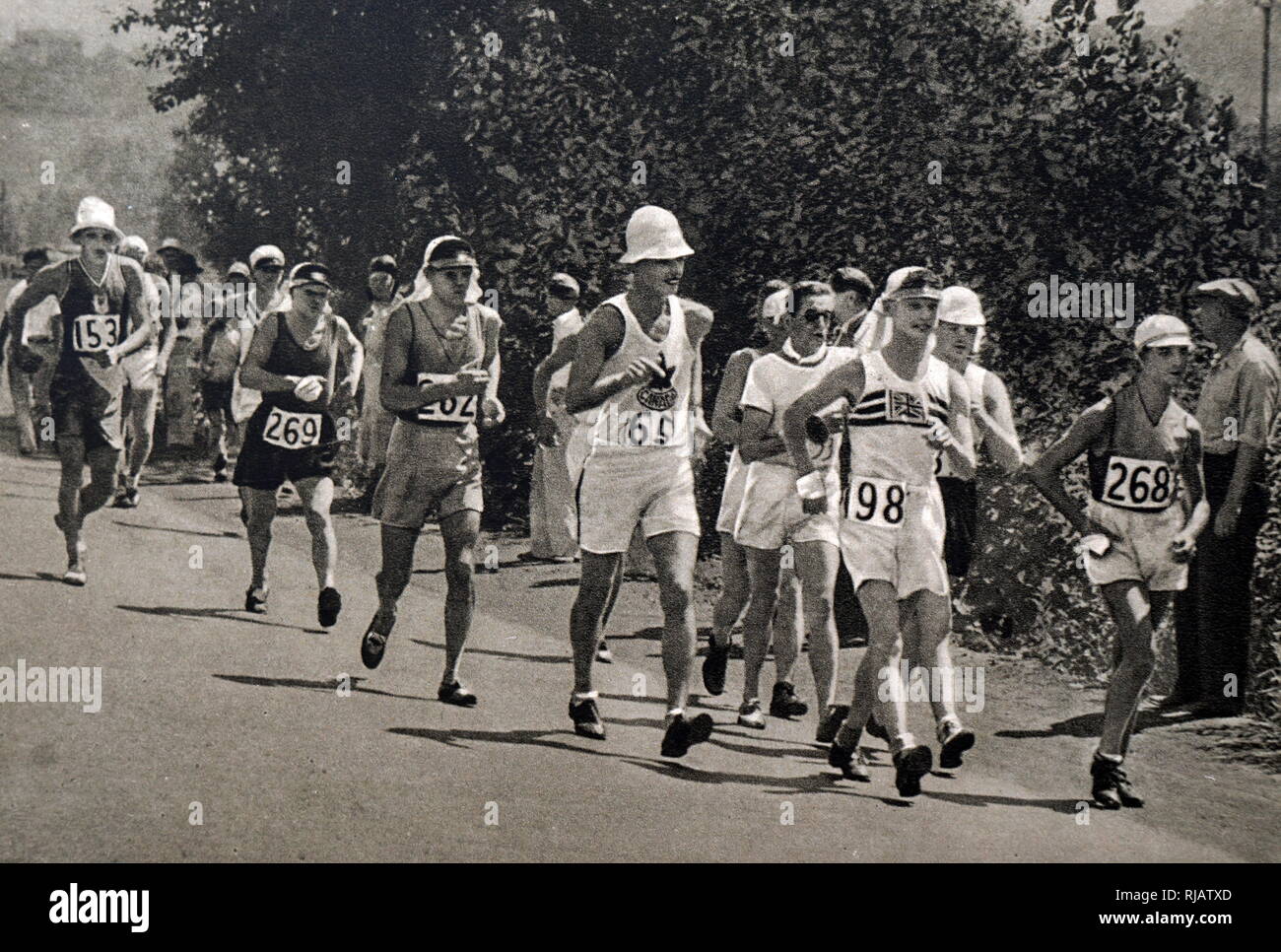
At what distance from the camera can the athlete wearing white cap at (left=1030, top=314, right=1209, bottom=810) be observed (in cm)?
714

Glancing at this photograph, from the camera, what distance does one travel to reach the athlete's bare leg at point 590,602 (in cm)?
752

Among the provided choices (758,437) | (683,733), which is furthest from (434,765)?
(758,437)

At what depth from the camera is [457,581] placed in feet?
27.0

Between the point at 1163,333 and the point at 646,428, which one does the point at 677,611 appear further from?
the point at 1163,333

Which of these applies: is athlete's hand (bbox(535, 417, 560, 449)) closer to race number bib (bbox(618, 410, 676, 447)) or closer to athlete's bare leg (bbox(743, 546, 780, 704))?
athlete's bare leg (bbox(743, 546, 780, 704))

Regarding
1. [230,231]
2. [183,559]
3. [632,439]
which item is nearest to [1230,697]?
[632,439]

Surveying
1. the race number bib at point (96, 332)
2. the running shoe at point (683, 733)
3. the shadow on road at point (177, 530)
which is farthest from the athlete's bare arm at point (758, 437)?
the shadow on road at point (177, 530)

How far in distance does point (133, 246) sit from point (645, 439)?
12.1 ft

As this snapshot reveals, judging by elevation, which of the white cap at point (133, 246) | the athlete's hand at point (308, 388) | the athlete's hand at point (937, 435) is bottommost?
the athlete's hand at point (937, 435)

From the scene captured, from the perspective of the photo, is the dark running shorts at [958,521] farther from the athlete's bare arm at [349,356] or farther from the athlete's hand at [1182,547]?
the athlete's bare arm at [349,356]

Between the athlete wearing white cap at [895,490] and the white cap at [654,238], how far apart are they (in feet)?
2.67

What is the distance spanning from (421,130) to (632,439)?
528 centimetres

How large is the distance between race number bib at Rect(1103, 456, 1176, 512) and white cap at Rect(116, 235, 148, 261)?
17.0 feet

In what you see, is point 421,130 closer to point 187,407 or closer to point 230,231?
point 230,231
